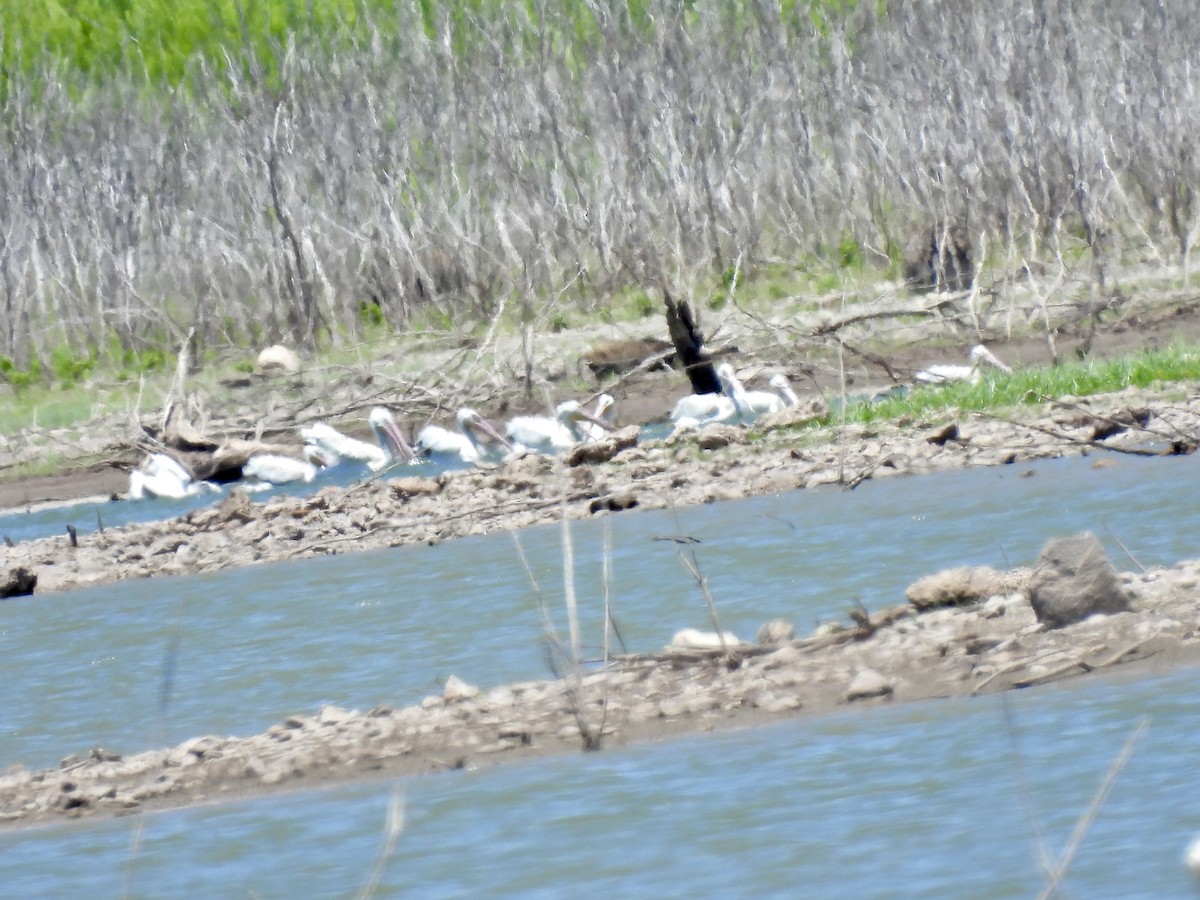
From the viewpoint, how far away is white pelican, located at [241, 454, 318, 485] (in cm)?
1641

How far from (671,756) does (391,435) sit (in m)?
10.8

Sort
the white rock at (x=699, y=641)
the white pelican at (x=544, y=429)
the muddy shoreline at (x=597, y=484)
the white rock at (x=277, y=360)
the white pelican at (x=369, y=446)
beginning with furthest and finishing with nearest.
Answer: the white rock at (x=277, y=360) < the white pelican at (x=369, y=446) < the white pelican at (x=544, y=429) < the muddy shoreline at (x=597, y=484) < the white rock at (x=699, y=641)

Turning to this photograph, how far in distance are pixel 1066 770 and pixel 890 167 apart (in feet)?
57.0

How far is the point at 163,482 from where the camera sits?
16266 mm

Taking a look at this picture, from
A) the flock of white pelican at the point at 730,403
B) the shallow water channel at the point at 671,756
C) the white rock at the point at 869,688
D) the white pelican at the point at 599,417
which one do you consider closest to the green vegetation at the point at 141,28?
the white pelican at the point at 599,417

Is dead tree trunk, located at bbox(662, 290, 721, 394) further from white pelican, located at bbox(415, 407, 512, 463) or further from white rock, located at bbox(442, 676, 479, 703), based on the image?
white rock, located at bbox(442, 676, 479, 703)

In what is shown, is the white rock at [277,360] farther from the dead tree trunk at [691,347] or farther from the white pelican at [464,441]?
the dead tree trunk at [691,347]

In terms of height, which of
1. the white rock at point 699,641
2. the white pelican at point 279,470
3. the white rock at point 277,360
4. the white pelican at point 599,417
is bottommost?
the white pelican at point 279,470

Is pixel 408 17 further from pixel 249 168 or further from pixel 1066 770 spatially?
pixel 1066 770

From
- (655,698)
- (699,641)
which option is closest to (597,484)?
(699,641)

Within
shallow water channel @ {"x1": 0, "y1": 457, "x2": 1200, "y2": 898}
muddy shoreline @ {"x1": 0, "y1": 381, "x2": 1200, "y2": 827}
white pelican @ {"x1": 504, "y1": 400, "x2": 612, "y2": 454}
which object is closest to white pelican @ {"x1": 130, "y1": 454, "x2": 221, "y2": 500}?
white pelican @ {"x1": 504, "y1": 400, "x2": 612, "y2": 454}

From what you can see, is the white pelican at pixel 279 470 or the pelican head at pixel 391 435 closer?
the pelican head at pixel 391 435

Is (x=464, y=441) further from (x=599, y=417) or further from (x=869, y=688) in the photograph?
(x=869, y=688)

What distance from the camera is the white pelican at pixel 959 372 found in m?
14.0
